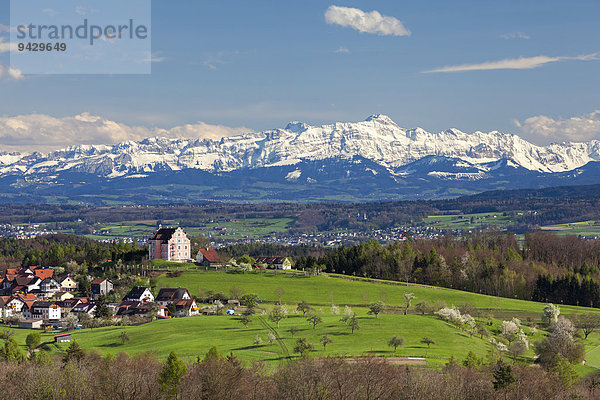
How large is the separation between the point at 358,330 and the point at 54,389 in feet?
154

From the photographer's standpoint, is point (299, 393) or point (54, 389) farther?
point (54, 389)

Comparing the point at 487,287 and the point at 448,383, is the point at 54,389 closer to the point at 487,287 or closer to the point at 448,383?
the point at 448,383

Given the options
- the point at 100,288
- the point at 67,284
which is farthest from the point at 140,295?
the point at 67,284

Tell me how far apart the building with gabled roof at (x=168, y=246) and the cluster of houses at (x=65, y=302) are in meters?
22.0

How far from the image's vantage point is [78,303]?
137250mm

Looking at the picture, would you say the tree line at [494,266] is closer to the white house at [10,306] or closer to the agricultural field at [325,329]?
the agricultural field at [325,329]

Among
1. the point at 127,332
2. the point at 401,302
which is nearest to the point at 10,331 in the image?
the point at 127,332

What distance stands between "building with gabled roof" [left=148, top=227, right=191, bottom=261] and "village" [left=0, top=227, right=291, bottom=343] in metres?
1.78

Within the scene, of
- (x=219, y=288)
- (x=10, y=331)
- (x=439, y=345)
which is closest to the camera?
(x=439, y=345)

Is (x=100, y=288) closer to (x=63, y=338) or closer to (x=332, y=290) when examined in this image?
(x=63, y=338)

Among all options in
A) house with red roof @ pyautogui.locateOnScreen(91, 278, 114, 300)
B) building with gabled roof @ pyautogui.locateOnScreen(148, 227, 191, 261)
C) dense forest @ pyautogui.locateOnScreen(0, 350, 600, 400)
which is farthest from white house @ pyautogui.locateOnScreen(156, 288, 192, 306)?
dense forest @ pyautogui.locateOnScreen(0, 350, 600, 400)

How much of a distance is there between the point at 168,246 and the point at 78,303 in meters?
36.4

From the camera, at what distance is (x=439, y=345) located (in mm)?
91625

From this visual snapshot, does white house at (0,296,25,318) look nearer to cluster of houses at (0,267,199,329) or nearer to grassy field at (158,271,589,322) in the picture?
cluster of houses at (0,267,199,329)
